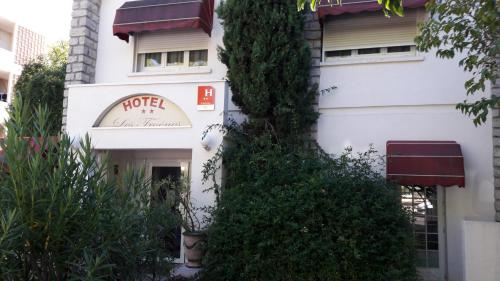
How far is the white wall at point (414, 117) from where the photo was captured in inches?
340

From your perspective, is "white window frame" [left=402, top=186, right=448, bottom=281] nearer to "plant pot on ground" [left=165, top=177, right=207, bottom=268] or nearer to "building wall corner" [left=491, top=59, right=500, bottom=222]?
"building wall corner" [left=491, top=59, right=500, bottom=222]

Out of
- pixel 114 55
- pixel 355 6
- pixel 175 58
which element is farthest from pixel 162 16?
pixel 355 6

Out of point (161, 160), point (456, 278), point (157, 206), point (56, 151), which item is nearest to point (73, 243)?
point (56, 151)

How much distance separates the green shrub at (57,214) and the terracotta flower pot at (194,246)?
236 cm

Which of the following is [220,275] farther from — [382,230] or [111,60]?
[111,60]

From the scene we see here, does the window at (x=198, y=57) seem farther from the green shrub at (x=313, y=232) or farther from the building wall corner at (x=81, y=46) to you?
the green shrub at (x=313, y=232)

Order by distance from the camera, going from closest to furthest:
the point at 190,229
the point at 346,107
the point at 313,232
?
the point at 313,232
the point at 190,229
the point at 346,107

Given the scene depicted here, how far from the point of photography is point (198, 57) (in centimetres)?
1079

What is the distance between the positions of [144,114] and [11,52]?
19.2m

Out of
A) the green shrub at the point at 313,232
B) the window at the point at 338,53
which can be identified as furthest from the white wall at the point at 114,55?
the green shrub at the point at 313,232

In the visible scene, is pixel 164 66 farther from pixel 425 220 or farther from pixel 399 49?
pixel 425 220

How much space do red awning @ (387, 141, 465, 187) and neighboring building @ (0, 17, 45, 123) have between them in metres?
22.2

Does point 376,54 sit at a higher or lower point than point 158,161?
higher

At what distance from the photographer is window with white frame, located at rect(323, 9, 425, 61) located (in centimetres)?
952
